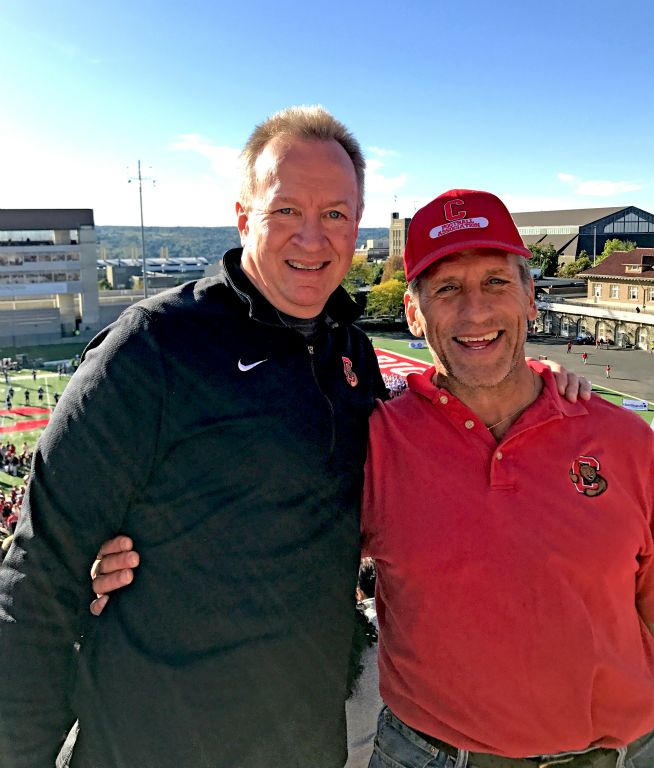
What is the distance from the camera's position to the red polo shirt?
2117 millimetres

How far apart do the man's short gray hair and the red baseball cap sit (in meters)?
0.39

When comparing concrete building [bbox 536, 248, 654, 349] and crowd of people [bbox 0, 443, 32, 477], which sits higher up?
concrete building [bbox 536, 248, 654, 349]

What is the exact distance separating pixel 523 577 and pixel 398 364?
35.7m

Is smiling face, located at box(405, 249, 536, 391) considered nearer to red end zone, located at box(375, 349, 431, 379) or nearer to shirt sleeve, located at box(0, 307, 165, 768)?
shirt sleeve, located at box(0, 307, 165, 768)

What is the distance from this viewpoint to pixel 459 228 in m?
2.45

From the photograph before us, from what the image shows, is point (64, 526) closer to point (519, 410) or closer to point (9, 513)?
point (519, 410)

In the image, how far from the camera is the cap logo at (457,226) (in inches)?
96.1

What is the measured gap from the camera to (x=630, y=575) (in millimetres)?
2203

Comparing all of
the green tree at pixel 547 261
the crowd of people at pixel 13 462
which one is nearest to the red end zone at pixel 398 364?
the crowd of people at pixel 13 462

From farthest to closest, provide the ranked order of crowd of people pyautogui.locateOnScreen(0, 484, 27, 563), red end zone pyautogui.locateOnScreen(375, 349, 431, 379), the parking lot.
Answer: red end zone pyautogui.locateOnScreen(375, 349, 431, 379) → the parking lot → crowd of people pyautogui.locateOnScreen(0, 484, 27, 563)

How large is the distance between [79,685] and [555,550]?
157 centimetres

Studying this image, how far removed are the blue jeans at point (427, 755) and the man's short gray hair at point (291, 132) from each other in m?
1.98

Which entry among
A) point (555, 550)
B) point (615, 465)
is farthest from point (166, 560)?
point (615, 465)

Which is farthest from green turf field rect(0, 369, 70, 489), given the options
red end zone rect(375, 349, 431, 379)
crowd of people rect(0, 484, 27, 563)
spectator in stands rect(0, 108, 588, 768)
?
spectator in stands rect(0, 108, 588, 768)
